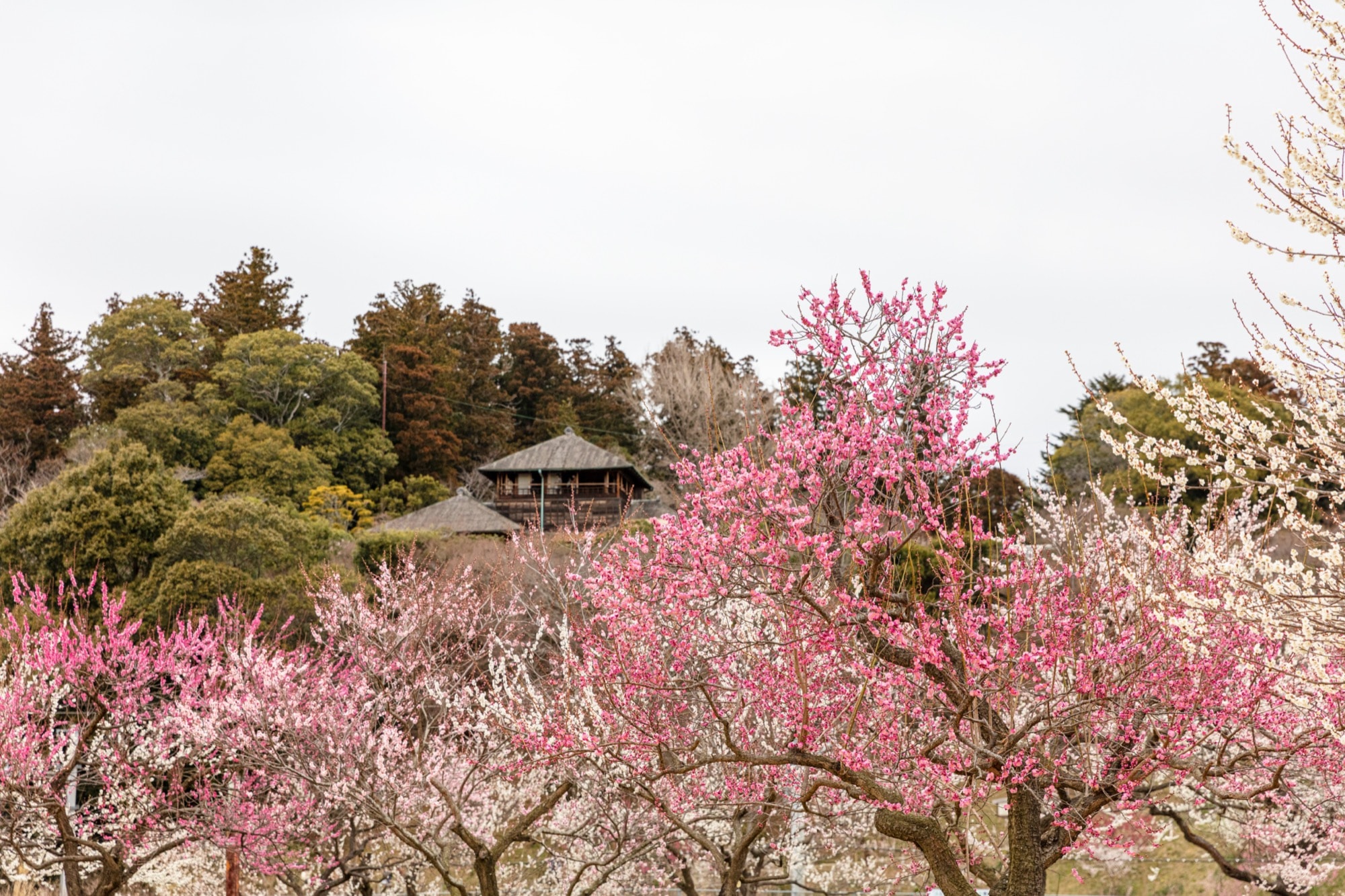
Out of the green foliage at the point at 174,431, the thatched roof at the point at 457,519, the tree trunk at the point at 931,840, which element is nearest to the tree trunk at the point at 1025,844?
the tree trunk at the point at 931,840

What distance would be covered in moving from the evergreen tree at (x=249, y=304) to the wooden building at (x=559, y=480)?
14.3m

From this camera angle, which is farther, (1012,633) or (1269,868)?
(1269,868)

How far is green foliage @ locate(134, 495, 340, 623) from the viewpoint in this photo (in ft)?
53.6

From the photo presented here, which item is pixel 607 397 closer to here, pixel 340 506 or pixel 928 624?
pixel 340 506

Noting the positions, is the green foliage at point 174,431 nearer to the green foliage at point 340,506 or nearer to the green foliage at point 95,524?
the green foliage at point 340,506

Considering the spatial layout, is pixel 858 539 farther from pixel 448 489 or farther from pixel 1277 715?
pixel 448 489

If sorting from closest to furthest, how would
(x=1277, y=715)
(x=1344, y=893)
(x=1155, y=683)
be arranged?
(x=1155, y=683), (x=1277, y=715), (x=1344, y=893)

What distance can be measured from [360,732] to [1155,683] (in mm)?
6999

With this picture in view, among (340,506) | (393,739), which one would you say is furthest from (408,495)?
(393,739)

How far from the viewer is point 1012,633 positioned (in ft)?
16.9

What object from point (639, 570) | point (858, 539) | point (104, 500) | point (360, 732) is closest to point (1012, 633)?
point (858, 539)

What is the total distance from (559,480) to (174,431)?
1151 cm

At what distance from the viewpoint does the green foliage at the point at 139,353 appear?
3672cm

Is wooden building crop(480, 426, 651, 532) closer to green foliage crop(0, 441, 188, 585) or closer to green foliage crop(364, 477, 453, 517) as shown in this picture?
green foliage crop(364, 477, 453, 517)
